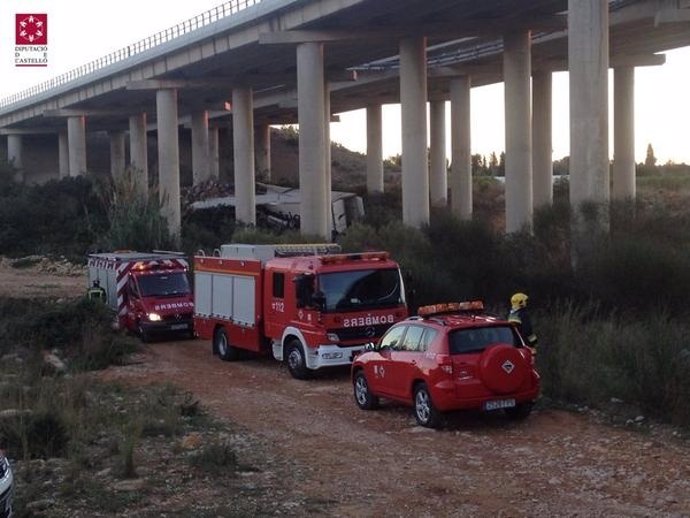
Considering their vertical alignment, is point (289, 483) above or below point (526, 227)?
below

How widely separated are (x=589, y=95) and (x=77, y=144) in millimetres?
57985

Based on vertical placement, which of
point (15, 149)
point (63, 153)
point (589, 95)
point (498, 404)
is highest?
point (15, 149)

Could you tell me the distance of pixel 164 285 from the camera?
32.2 meters

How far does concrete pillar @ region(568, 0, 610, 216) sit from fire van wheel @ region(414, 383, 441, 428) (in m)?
18.1

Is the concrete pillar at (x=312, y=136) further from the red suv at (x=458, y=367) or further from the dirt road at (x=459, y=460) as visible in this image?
the red suv at (x=458, y=367)

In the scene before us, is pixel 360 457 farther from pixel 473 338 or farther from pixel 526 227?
pixel 526 227

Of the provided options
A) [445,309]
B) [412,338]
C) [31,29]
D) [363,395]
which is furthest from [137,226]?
[412,338]

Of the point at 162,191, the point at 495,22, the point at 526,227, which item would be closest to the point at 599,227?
the point at 526,227

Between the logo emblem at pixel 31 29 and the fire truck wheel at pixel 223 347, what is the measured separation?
44.2 ft

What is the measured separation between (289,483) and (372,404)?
567 centimetres

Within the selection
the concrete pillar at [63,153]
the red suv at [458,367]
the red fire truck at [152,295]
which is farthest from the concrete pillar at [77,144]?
the red suv at [458,367]

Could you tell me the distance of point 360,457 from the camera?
14.7m

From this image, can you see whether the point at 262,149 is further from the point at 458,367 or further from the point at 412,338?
the point at 458,367

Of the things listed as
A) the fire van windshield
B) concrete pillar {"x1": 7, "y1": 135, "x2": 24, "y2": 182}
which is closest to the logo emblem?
the fire van windshield
